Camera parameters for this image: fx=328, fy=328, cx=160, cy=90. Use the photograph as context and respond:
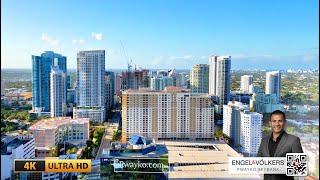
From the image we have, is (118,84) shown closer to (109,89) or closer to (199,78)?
(109,89)

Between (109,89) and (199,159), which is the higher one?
(109,89)

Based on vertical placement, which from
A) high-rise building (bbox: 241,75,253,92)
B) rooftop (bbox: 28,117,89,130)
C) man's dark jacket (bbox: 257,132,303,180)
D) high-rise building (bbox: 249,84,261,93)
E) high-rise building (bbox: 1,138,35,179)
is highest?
high-rise building (bbox: 241,75,253,92)

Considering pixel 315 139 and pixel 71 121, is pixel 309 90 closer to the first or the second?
pixel 315 139

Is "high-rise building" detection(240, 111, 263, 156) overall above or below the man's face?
below

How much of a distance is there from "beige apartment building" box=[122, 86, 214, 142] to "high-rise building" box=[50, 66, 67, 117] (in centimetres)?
89

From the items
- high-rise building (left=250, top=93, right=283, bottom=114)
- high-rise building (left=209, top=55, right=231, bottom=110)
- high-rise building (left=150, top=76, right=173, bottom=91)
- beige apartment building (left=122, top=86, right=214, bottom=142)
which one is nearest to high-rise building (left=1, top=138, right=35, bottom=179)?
beige apartment building (left=122, top=86, right=214, bottom=142)

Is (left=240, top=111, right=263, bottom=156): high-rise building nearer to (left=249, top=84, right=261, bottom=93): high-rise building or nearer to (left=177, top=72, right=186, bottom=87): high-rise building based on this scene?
(left=249, top=84, right=261, bottom=93): high-rise building

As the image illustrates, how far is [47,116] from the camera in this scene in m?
4.21

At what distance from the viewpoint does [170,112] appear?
4.96m

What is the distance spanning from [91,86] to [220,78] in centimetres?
212

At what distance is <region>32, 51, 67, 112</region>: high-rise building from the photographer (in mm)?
3832

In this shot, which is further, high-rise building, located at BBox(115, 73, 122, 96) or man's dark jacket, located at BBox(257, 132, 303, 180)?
high-rise building, located at BBox(115, 73, 122, 96)

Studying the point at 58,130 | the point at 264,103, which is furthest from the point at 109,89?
the point at 264,103

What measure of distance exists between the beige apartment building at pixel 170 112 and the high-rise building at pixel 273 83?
1.16 metres
